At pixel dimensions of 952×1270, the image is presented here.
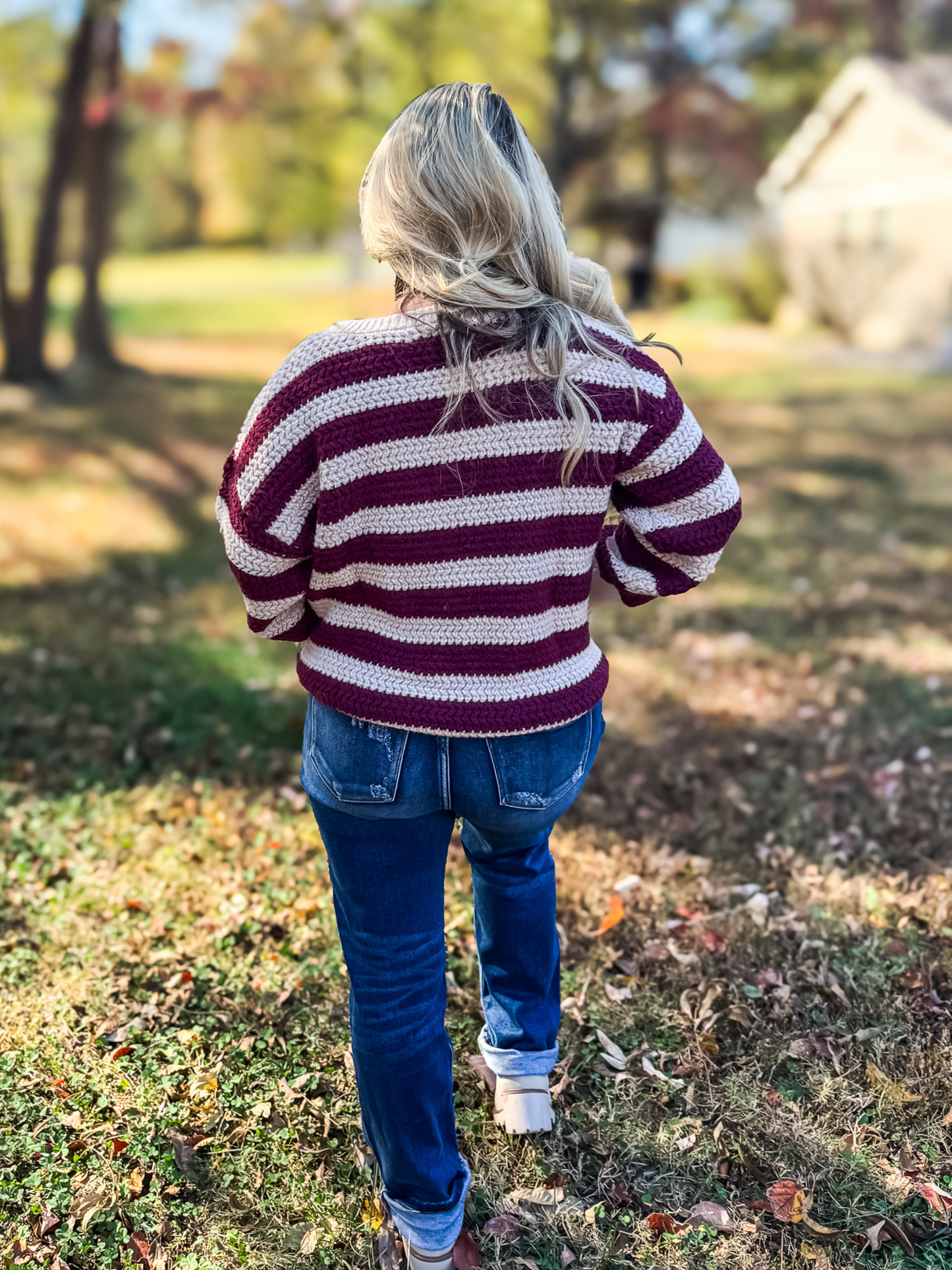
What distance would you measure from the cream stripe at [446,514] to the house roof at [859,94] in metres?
21.5

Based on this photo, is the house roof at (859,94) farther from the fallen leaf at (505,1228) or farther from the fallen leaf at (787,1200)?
the fallen leaf at (505,1228)

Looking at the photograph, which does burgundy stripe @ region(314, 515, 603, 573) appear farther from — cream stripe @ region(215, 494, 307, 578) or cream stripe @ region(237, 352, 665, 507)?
cream stripe @ region(237, 352, 665, 507)

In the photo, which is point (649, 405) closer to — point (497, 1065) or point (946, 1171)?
point (497, 1065)

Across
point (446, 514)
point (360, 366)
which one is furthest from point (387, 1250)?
point (360, 366)

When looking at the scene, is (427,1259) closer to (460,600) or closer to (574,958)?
(574,958)

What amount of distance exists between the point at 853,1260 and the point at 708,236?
39.9m

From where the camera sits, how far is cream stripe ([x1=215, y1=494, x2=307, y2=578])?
1.87 metres

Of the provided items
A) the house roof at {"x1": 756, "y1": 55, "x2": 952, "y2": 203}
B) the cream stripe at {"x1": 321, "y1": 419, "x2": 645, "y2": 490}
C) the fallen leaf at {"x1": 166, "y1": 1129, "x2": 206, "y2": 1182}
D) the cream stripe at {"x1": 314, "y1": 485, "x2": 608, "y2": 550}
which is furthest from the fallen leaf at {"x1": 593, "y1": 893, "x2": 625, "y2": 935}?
the house roof at {"x1": 756, "y1": 55, "x2": 952, "y2": 203}

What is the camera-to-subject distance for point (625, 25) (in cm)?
2373

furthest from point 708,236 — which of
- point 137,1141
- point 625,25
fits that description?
point 137,1141

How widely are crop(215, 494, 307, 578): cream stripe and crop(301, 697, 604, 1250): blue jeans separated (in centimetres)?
28

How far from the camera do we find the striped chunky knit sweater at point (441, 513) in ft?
5.64

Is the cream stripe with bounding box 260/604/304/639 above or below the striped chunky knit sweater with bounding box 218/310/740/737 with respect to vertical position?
below

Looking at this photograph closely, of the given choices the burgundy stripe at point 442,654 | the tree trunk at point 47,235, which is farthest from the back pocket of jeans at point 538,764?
the tree trunk at point 47,235
